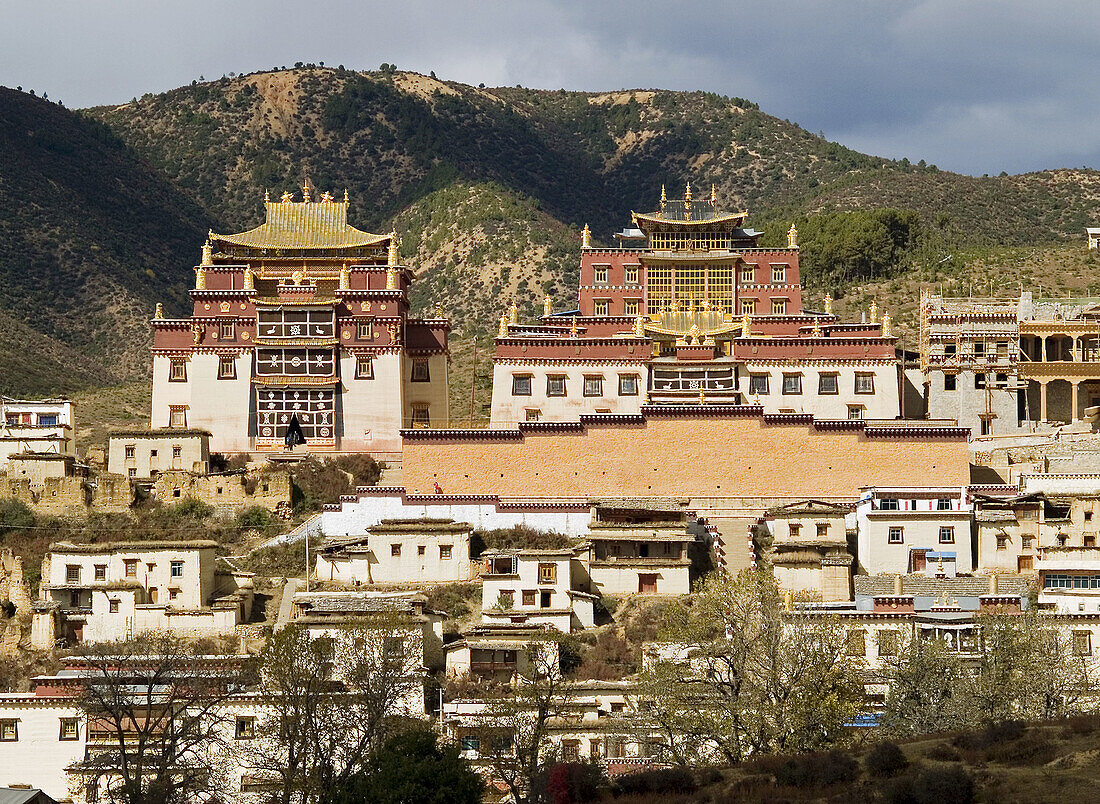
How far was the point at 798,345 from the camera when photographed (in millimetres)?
83375

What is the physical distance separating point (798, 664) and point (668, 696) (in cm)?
361

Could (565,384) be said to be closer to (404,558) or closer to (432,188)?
(404,558)

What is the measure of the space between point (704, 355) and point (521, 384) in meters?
7.51

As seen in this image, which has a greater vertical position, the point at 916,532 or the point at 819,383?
the point at 819,383

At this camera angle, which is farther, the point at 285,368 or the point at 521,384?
the point at 521,384

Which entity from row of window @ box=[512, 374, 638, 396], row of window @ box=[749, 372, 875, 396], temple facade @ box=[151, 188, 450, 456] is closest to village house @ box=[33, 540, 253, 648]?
temple facade @ box=[151, 188, 450, 456]

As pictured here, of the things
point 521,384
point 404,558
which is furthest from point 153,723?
point 521,384

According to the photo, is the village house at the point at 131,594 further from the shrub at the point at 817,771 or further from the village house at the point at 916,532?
the shrub at the point at 817,771

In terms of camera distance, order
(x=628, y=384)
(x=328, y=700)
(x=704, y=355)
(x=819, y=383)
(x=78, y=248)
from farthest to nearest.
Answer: (x=78, y=248) < (x=628, y=384) < (x=819, y=383) < (x=704, y=355) < (x=328, y=700)

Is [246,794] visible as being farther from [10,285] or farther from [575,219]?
[575,219]

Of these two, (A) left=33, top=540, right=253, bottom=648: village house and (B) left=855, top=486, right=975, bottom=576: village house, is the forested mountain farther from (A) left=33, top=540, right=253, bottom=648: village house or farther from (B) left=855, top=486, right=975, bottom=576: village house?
(A) left=33, top=540, right=253, bottom=648: village house

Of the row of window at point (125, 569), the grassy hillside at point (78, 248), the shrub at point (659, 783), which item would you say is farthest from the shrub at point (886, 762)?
the grassy hillside at point (78, 248)

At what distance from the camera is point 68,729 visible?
2350 inches

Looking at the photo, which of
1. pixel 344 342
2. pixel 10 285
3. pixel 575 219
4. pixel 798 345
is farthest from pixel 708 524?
pixel 575 219
